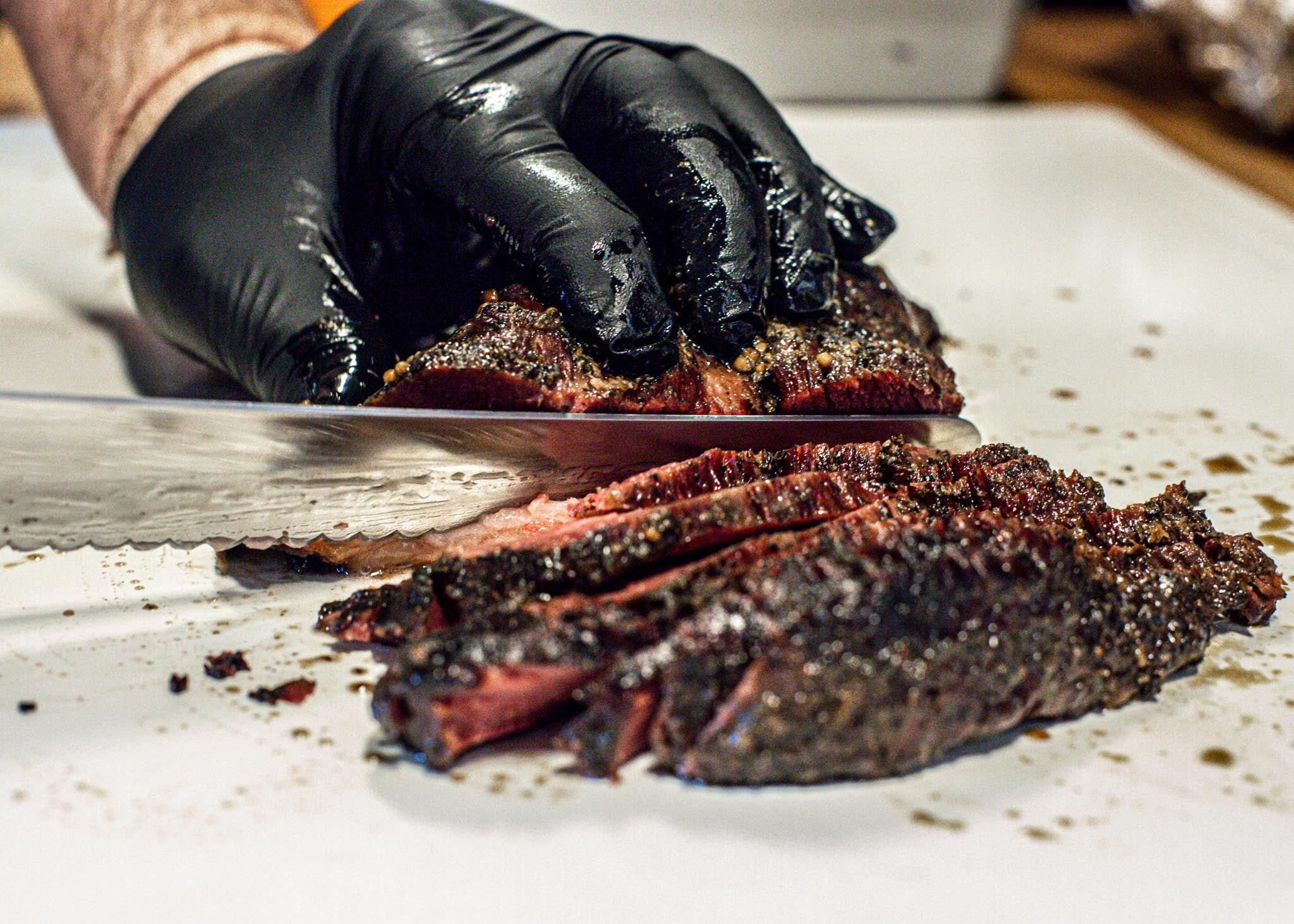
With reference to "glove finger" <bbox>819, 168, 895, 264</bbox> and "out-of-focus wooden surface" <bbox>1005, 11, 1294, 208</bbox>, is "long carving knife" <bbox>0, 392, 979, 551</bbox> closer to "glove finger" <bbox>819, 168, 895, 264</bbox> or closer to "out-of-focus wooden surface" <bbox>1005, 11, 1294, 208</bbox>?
"glove finger" <bbox>819, 168, 895, 264</bbox>

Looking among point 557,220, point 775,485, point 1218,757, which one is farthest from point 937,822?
point 557,220

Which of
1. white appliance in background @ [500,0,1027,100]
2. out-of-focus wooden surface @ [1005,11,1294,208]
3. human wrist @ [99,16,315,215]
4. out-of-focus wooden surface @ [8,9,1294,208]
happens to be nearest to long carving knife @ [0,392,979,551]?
human wrist @ [99,16,315,215]

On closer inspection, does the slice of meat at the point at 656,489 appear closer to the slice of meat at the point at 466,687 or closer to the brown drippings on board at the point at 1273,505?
the slice of meat at the point at 466,687

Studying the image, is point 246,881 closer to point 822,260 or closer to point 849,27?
point 822,260

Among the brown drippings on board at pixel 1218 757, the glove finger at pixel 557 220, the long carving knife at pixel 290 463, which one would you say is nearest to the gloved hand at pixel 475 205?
the glove finger at pixel 557 220

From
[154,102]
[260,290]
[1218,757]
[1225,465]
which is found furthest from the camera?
[154,102]

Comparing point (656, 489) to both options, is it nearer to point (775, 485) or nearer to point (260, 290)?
point (775, 485)
